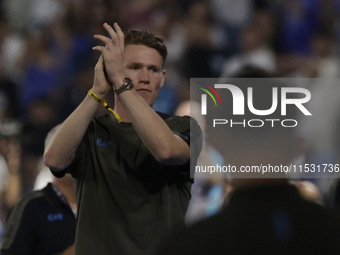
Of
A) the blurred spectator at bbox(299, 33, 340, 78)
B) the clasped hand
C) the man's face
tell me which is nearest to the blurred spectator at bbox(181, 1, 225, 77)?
the blurred spectator at bbox(299, 33, 340, 78)

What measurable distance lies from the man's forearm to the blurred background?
3912mm

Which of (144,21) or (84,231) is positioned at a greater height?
(144,21)

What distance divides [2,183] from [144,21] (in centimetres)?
320

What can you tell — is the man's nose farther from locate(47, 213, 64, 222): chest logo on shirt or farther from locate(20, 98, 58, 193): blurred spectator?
locate(20, 98, 58, 193): blurred spectator

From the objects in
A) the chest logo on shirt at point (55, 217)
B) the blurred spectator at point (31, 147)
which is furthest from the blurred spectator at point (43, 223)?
the blurred spectator at point (31, 147)

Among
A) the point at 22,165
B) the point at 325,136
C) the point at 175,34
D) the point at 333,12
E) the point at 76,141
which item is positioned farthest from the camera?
the point at 175,34

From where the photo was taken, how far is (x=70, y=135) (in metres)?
3.48

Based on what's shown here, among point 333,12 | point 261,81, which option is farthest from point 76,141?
point 333,12

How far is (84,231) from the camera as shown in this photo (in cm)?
355

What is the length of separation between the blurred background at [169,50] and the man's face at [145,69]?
3504 mm

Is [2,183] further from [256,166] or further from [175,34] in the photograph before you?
[256,166]

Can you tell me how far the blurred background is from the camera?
314 inches

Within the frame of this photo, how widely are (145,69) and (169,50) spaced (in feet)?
18.4

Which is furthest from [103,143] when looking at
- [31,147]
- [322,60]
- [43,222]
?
[322,60]
